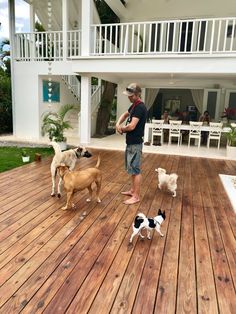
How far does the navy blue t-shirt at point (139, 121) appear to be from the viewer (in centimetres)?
327

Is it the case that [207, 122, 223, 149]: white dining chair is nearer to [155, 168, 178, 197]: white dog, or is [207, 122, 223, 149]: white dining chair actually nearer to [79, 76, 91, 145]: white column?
[79, 76, 91, 145]: white column

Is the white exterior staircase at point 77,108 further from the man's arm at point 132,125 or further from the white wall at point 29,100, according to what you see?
the man's arm at point 132,125

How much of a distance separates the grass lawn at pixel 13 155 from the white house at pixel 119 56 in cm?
149

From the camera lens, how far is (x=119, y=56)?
722 cm

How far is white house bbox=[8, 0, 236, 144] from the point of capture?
274 inches

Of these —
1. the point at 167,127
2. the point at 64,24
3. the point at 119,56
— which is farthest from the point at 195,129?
the point at 64,24

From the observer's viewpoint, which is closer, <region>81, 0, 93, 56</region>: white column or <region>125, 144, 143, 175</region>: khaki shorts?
<region>125, 144, 143, 175</region>: khaki shorts

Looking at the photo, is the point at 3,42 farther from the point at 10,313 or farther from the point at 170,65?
the point at 10,313

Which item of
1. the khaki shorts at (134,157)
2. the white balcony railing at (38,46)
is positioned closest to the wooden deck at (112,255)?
the khaki shorts at (134,157)

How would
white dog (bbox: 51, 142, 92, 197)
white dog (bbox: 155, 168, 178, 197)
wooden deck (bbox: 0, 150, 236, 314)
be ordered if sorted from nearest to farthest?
wooden deck (bbox: 0, 150, 236, 314), white dog (bbox: 51, 142, 92, 197), white dog (bbox: 155, 168, 178, 197)

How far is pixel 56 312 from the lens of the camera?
1688 millimetres

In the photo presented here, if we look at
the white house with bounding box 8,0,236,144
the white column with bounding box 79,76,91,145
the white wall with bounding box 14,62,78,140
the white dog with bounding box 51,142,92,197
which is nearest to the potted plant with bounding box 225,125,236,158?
the white house with bounding box 8,0,236,144

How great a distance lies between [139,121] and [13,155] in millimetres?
4331

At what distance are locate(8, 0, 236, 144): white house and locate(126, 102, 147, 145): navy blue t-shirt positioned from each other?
13.9 feet
